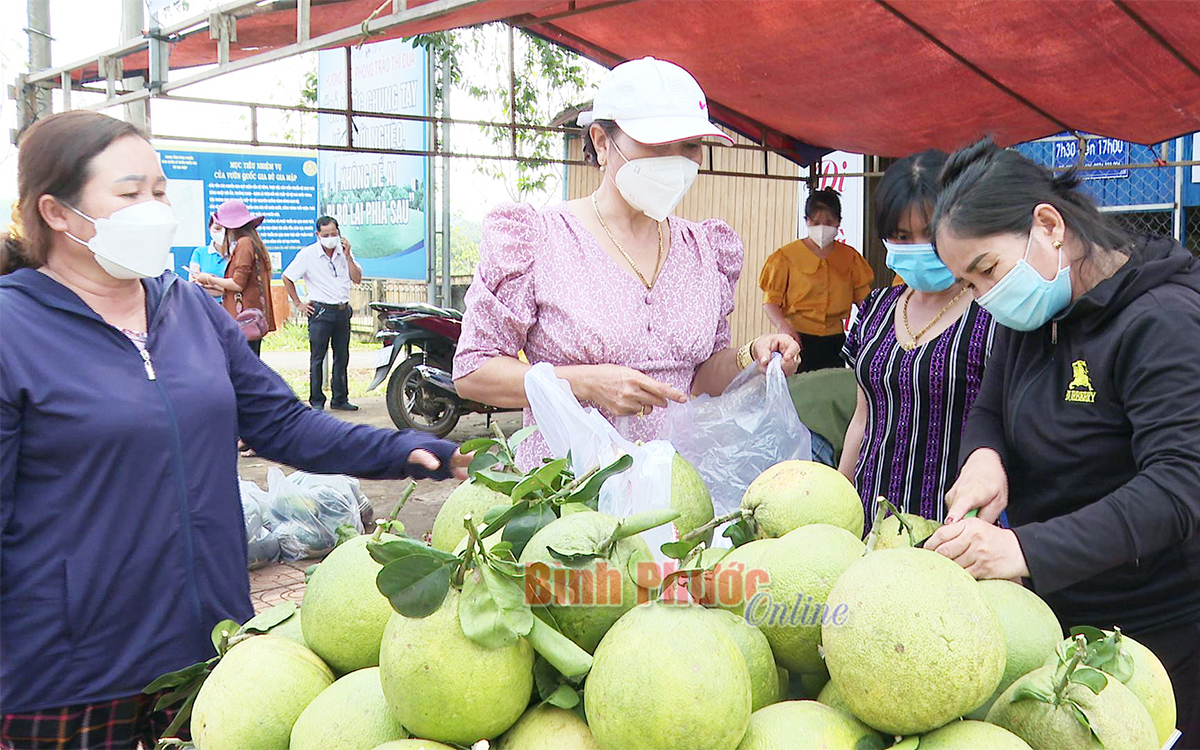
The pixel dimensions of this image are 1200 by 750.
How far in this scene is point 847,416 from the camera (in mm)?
3945

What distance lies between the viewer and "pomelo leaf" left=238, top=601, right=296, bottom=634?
4.43ft

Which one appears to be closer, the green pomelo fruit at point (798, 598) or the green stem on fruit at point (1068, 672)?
the green stem on fruit at point (1068, 672)

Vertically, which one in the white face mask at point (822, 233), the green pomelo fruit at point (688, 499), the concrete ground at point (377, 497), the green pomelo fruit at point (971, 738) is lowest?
the concrete ground at point (377, 497)

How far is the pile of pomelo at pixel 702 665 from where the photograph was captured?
3.16 feet

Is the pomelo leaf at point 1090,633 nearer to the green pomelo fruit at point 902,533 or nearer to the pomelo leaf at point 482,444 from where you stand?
the green pomelo fruit at point 902,533

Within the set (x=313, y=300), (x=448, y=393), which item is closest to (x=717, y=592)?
(x=448, y=393)

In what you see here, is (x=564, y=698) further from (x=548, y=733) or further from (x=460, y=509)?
(x=460, y=509)

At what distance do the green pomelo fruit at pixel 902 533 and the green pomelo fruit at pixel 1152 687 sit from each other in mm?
247

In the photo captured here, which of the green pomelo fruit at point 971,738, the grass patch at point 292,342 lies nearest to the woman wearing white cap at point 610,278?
the green pomelo fruit at point 971,738

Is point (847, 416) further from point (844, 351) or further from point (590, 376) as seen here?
point (590, 376)

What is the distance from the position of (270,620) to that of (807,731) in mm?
808

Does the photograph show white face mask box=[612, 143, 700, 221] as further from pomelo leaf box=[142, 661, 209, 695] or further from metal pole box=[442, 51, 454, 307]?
metal pole box=[442, 51, 454, 307]

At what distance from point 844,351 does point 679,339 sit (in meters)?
0.87

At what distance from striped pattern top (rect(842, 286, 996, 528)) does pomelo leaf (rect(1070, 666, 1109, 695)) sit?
4.38ft
